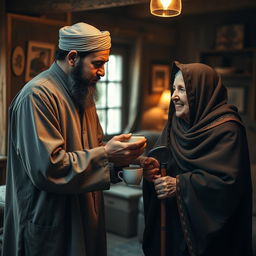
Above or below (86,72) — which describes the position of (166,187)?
below

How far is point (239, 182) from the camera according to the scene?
1.89m

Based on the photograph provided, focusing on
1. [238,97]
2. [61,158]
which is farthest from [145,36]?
[61,158]

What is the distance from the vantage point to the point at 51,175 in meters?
1.62

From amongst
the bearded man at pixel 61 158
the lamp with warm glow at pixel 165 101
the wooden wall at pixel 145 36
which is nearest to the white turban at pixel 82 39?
the bearded man at pixel 61 158

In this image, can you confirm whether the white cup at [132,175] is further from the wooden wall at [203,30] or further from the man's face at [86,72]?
the wooden wall at [203,30]

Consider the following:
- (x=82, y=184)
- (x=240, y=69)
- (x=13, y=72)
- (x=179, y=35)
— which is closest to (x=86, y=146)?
(x=82, y=184)

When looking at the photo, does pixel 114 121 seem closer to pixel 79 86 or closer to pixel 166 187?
pixel 166 187

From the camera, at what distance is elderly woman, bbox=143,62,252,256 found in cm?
190

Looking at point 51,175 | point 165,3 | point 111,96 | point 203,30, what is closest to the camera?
point 51,175

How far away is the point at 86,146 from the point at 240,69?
14.8 ft

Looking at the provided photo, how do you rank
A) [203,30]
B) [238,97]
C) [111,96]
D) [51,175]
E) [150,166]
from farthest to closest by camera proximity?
[203,30] < [238,97] < [111,96] < [150,166] < [51,175]

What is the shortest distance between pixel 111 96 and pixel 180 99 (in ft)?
12.3

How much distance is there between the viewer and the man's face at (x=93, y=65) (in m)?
1.79

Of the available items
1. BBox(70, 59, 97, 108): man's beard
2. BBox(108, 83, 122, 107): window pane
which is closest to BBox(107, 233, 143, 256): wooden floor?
BBox(70, 59, 97, 108): man's beard
